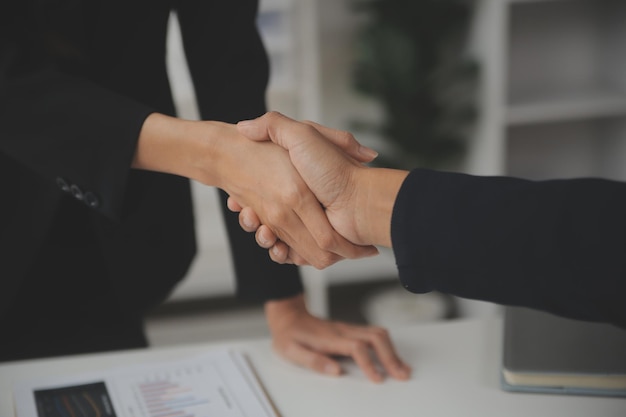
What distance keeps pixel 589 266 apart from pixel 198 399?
1.51 ft

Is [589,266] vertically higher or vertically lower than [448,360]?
higher

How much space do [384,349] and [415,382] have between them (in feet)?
0.20

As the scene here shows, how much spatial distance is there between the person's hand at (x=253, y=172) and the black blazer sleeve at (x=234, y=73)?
168mm

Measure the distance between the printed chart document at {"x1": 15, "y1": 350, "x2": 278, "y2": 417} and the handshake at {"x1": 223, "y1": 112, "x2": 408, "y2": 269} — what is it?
0.18m

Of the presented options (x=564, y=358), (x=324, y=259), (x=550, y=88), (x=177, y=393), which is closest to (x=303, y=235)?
(x=324, y=259)

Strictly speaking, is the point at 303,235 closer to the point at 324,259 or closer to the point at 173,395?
the point at 324,259

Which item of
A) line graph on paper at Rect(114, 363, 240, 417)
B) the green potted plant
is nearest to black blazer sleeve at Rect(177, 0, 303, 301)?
line graph on paper at Rect(114, 363, 240, 417)

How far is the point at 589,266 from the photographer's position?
2.24 ft

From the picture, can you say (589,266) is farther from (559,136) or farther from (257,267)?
(559,136)

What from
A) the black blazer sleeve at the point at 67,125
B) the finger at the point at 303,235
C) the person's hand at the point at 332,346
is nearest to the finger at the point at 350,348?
the person's hand at the point at 332,346

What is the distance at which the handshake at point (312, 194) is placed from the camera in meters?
0.92

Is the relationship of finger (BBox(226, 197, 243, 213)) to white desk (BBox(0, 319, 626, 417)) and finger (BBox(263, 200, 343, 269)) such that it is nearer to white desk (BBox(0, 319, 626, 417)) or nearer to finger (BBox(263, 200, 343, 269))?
finger (BBox(263, 200, 343, 269))

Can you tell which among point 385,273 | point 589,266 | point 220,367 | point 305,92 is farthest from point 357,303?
point 589,266

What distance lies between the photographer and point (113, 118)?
3.33 ft
